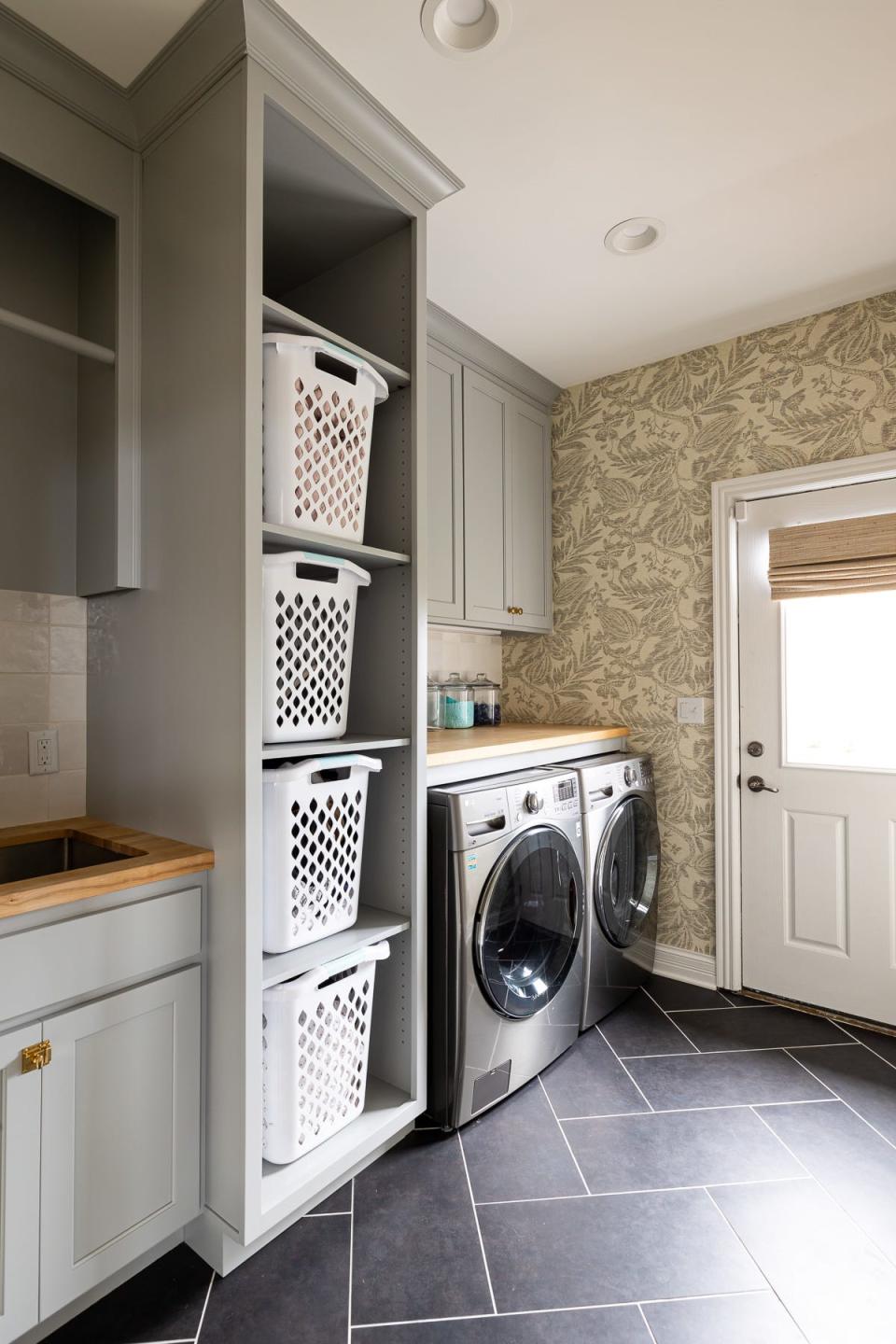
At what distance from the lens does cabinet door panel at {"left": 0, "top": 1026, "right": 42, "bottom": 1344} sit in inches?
46.8

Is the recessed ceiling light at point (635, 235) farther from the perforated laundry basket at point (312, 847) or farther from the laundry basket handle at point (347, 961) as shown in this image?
the laundry basket handle at point (347, 961)

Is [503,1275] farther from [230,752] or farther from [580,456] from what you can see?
[580,456]

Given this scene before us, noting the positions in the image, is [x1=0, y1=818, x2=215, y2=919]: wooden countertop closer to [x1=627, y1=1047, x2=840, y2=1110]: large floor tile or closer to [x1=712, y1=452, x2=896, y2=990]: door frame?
[x1=627, y1=1047, x2=840, y2=1110]: large floor tile

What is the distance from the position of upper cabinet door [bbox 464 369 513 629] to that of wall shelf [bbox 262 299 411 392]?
92 centimetres

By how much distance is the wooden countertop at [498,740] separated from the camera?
2.04 metres

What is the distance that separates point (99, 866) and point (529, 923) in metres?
1.24

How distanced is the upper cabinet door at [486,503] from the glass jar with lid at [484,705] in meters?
0.31

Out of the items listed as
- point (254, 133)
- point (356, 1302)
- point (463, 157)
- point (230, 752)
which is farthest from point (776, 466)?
point (356, 1302)

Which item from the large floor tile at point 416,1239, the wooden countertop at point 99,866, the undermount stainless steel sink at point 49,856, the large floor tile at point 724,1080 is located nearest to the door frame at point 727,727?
the large floor tile at point 724,1080


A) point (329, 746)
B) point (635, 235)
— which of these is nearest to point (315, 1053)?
point (329, 746)

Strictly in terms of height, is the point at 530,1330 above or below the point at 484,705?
below

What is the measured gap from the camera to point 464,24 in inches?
57.9

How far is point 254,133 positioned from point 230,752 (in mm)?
1242

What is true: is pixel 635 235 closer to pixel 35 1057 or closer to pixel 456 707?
pixel 456 707
